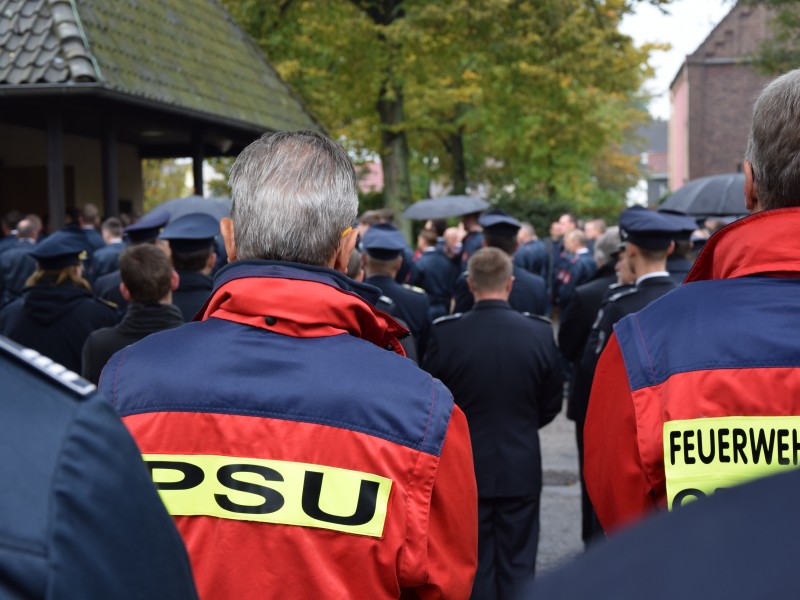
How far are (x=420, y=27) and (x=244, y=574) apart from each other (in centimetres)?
2317

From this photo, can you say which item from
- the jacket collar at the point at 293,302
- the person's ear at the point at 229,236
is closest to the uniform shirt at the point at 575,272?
the person's ear at the point at 229,236

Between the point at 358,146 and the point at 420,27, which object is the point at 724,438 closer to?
the point at 420,27

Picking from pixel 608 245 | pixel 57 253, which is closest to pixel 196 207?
pixel 57 253

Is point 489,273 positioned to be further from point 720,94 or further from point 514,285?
point 720,94

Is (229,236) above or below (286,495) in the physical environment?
above

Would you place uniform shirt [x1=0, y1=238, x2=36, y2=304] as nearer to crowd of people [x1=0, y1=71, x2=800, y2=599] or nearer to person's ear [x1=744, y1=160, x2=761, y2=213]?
crowd of people [x1=0, y1=71, x2=800, y2=599]

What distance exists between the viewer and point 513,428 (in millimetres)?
5879

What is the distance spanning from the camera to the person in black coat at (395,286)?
7.38 meters

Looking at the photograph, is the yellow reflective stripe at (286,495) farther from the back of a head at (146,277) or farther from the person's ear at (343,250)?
the back of a head at (146,277)

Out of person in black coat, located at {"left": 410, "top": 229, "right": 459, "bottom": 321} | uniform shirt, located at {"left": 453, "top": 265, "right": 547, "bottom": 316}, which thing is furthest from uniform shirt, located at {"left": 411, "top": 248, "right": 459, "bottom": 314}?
uniform shirt, located at {"left": 453, "top": 265, "right": 547, "bottom": 316}

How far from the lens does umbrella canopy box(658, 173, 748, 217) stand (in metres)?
15.3

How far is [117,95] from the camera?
11.0 meters

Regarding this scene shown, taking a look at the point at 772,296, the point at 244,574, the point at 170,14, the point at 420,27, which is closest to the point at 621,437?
the point at 772,296

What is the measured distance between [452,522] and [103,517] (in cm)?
136
